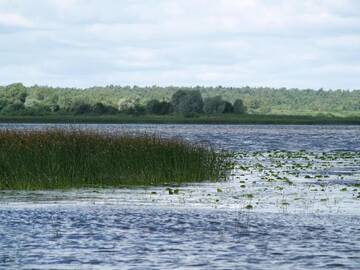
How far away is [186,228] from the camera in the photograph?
26.5 meters

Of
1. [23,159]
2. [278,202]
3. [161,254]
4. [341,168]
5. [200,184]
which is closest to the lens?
[161,254]

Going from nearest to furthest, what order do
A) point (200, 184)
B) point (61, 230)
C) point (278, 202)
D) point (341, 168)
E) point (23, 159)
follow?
point (61, 230)
point (278, 202)
point (23, 159)
point (200, 184)
point (341, 168)

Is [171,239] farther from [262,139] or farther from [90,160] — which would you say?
[262,139]

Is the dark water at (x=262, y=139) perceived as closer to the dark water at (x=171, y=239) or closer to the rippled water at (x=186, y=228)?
the rippled water at (x=186, y=228)

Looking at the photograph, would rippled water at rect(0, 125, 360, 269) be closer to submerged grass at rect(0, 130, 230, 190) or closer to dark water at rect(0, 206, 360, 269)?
dark water at rect(0, 206, 360, 269)

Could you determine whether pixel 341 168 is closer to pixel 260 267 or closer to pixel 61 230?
pixel 61 230

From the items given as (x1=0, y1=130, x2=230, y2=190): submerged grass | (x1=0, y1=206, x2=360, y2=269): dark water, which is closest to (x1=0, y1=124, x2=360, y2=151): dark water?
(x1=0, y1=130, x2=230, y2=190): submerged grass

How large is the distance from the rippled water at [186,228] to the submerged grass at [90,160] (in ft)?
4.77

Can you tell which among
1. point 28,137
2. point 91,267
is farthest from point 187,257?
point 28,137

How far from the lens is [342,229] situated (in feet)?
86.3

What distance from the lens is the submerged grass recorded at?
36275 mm

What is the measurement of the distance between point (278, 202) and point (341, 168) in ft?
66.1

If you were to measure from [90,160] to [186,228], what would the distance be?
1199cm

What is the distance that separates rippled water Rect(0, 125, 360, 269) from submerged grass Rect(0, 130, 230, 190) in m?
1.46
